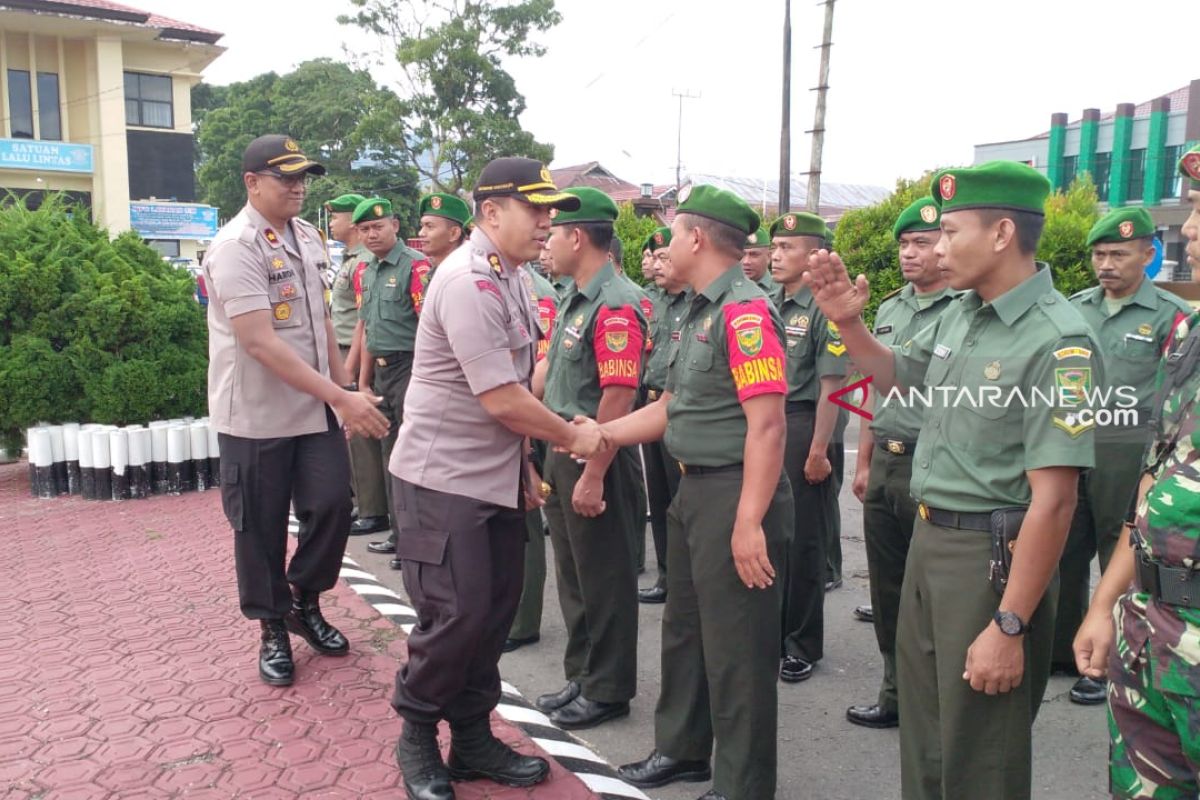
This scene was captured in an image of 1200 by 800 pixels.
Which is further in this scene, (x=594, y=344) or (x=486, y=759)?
(x=594, y=344)

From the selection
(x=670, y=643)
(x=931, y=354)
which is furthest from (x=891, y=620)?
(x=931, y=354)

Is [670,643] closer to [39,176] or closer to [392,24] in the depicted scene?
[39,176]

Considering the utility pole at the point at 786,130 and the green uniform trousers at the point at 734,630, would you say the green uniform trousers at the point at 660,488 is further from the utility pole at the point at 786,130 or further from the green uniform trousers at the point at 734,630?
the utility pole at the point at 786,130

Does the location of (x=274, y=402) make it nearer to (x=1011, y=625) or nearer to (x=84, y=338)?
(x=1011, y=625)

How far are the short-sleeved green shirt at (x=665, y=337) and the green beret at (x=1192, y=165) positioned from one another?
1.48 meters

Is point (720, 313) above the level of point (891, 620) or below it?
above

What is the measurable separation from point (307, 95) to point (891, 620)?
37.3 metres

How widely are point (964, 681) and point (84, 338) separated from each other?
7.18 m

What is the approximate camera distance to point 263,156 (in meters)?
3.91

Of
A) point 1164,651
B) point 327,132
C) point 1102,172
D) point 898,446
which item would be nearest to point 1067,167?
point 1102,172

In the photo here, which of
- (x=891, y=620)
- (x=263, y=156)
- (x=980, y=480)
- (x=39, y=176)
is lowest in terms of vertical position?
(x=891, y=620)

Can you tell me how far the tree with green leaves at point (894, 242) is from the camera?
9867 mm

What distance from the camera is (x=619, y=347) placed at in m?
3.65

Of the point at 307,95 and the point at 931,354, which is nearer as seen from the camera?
the point at 931,354
